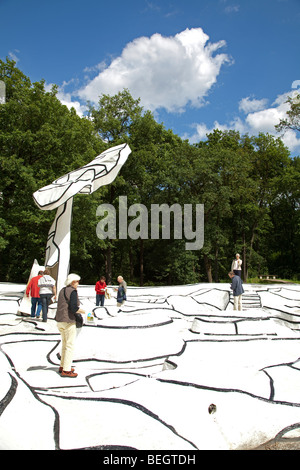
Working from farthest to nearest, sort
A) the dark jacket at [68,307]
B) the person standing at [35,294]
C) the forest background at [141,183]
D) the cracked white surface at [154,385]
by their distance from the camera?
1. the forest background at [141,183]
2. the person standing at [35,294]
3. the dark jacket at [68,307]
4. the cracked white surface at [154,385]

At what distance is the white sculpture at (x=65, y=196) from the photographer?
9750 mm

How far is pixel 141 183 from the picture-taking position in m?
24.1

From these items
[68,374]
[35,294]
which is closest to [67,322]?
[68,374]

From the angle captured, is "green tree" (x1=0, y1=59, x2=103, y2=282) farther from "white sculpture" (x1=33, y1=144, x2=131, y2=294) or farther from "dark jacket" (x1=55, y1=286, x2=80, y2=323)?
"dark jacket" (x1=55, y1=286, x2=80, y2=323)

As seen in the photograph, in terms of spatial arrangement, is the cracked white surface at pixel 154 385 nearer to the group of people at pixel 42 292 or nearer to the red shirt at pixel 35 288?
the group of people at pixel 42 292

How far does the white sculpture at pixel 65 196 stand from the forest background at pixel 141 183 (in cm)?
614

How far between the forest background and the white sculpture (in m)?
6.14

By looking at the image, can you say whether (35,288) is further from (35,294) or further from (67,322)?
(67,322)

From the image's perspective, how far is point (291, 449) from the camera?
311cm

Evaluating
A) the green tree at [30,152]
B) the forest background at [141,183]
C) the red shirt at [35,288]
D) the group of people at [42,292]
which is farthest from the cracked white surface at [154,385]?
the forest background at [141,183]

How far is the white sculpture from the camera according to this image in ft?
32.0

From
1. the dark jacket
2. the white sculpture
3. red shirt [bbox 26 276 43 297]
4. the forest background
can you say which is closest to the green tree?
the forest background
